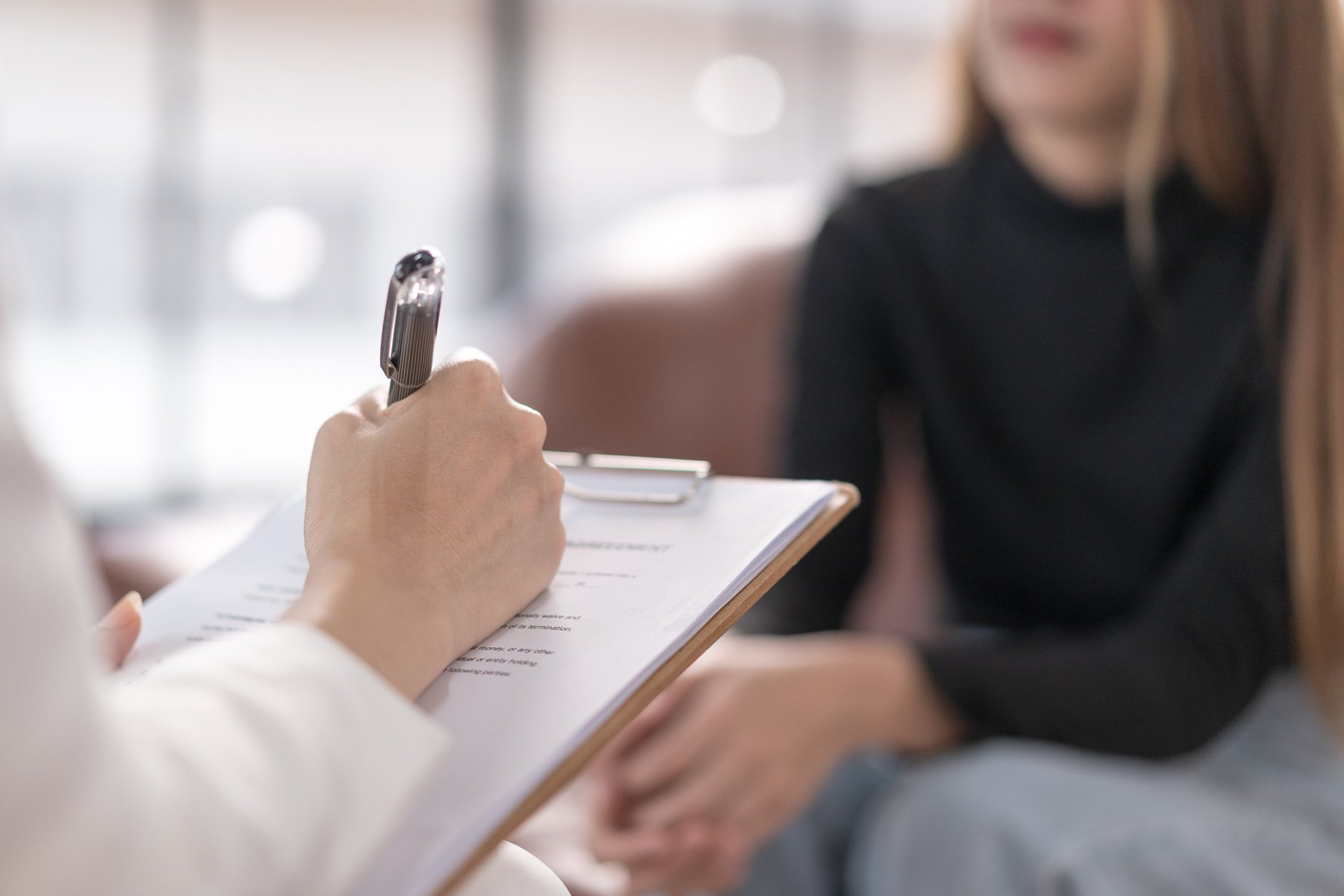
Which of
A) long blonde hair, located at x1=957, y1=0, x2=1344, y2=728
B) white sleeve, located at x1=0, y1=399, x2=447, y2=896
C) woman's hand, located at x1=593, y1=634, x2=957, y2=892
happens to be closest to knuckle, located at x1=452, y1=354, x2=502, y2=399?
white sleeve, located at x1=0, y1=399, x2=447, y2=896

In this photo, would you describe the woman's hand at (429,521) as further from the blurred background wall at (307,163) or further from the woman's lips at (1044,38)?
the blurred background wall at (307,163)

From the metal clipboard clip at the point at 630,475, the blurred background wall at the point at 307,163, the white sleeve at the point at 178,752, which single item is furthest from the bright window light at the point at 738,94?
the white sleeve at the point at 178,752

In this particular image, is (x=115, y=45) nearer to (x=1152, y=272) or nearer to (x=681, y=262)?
(x=681, y=262)

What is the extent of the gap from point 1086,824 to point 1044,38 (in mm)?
595

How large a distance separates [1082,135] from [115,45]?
2088 millimetres

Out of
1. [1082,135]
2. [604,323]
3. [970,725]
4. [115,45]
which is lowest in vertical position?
[970,725]

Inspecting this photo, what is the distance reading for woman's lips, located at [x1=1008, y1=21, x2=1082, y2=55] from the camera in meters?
0.87

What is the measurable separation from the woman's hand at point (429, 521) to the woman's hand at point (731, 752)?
0.34m

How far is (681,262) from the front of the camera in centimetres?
130

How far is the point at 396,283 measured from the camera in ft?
1.21

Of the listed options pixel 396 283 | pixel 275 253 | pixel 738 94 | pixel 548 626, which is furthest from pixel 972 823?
pixel 738 94

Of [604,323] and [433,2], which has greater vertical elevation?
[433,2]

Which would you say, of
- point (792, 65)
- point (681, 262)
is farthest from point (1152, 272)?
point (792, 65)

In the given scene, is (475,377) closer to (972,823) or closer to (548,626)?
(548,626)
